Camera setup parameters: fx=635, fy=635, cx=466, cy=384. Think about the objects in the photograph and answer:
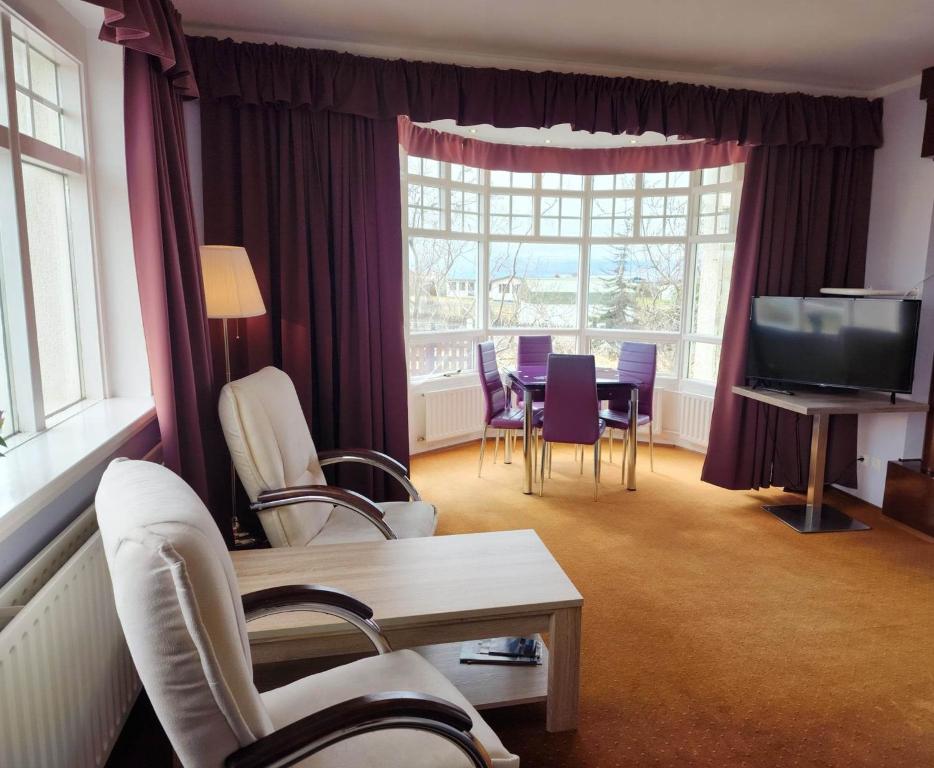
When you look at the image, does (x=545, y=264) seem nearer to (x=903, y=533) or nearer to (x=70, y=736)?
(x=903, y=533)

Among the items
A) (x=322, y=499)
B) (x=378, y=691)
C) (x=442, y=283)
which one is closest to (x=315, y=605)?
(x=378, y=691)

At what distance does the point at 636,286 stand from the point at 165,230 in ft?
13.3

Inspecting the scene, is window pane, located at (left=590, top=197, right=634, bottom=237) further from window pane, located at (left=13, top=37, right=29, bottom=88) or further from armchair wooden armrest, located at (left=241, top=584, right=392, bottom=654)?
armchair wooden armrest, located at (left=241, top=584, right=392, bottom=654)

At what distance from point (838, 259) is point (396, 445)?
2969mm

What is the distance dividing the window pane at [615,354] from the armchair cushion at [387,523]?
3.04m

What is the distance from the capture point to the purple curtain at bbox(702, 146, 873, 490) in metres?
3.87

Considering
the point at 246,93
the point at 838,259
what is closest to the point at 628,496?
the point at 838,259

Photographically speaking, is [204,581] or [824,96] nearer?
[204,581]

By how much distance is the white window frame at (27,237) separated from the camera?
182 cm

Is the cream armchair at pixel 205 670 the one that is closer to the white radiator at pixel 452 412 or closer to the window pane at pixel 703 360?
the white radiator at pixel 452 412

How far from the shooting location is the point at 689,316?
5148 millimetres

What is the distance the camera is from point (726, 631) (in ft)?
8.37

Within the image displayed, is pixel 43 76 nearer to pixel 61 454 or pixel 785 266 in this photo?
pixel 61 454

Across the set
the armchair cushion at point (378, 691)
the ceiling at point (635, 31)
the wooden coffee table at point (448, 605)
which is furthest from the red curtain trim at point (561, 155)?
the armchair cushion at point (378, 691)
